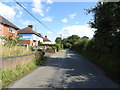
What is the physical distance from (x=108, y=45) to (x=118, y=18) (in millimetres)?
2180

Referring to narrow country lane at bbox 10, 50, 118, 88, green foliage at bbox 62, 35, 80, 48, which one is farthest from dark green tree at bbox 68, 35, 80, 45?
narrow country lane at bbox 10, 50, 118, 88

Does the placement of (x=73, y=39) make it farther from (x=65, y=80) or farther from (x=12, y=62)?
(x=65, y=80)

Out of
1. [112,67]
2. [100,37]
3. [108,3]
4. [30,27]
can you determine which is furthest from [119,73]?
[30,27]

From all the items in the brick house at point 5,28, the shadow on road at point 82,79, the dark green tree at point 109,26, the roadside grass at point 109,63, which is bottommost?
the shadow on road at point 82,79

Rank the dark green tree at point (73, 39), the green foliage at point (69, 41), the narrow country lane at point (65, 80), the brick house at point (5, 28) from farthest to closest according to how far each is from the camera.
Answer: the dark green tree at point (73, 39)
the green foliage at point (69, 41)
the brick house at point (5, 28)
the narrow country lane at point (65, 80)

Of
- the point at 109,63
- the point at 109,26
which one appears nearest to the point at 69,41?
the point at 109,26

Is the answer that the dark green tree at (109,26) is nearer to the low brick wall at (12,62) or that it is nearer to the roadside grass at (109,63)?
the roadside grass at (109,63)

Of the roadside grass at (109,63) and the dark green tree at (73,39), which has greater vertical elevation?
the dark green tree at (73,39)

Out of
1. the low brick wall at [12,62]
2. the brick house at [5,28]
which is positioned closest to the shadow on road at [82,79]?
the low brick wall at [12,62]

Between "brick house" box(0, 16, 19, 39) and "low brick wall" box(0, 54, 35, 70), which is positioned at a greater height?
"brick house" box(0, 16, 19, 39)

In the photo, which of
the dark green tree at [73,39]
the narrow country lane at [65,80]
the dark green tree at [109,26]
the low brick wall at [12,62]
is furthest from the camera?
the dark green tree at [73,39]

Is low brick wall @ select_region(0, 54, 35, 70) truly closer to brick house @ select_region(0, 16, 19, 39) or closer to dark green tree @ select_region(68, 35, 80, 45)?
brick house @ select_region(0, 16, 19, 39)

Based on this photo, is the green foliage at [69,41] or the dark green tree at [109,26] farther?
the green foliage at [69,41]

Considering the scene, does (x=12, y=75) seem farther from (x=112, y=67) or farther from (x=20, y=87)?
(x=112, y=67)
